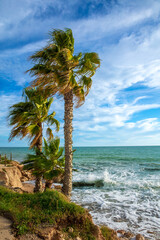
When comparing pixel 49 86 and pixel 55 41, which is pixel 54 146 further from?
pixel 55 41

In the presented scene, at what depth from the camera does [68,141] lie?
26.8 feet

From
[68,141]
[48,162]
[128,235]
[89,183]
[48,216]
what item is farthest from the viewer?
[89,183]

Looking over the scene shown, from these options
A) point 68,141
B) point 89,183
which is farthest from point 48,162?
point 89,183

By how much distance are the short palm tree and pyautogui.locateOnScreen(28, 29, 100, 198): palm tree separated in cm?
73

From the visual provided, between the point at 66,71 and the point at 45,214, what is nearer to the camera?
the point at 45,214

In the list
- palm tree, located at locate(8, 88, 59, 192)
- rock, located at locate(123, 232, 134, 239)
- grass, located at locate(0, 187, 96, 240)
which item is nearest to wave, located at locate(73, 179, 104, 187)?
palm tree, located at locate(8, 88, 59, 192)

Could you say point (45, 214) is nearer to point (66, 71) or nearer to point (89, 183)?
point (66, 71)

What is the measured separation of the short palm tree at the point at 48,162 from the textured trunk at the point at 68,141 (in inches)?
22.6

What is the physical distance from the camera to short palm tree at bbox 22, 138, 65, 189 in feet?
27.2

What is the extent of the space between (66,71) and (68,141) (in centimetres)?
333

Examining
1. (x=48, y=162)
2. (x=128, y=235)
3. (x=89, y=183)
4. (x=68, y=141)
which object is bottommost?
(x=89, y=183)

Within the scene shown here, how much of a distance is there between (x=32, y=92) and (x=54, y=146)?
11.3 ft

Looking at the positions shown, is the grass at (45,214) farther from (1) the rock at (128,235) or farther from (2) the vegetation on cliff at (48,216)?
(1) the rock at (128,235)

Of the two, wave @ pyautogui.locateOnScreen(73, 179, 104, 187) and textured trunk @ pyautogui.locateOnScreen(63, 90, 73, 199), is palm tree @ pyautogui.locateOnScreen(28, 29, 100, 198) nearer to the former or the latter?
textured trunk @ pyautogui.locateOnScreen(63, 90, 73, 199)
